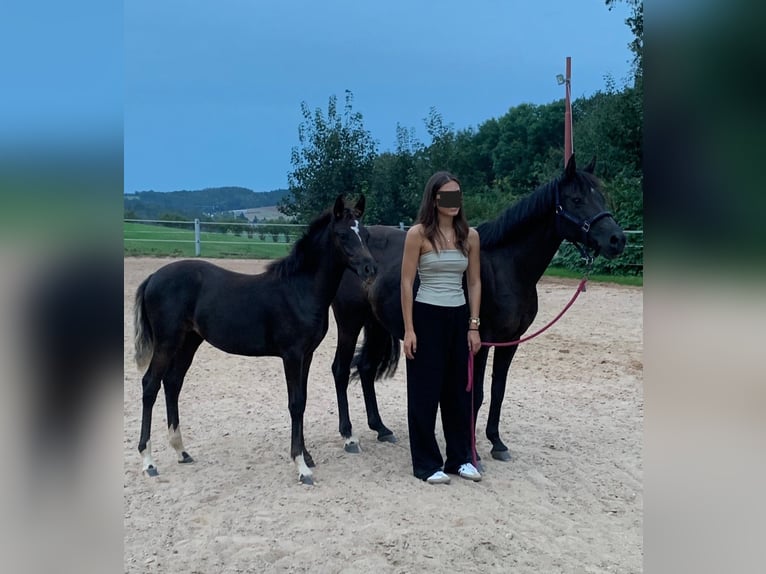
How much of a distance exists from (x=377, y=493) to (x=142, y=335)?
1.85 meters

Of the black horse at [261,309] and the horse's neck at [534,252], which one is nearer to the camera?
the black horse at [261,309]

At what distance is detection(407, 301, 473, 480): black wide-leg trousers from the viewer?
3.89 metres

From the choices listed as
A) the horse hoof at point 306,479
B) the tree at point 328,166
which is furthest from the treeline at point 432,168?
the horse hoof at point 306,479

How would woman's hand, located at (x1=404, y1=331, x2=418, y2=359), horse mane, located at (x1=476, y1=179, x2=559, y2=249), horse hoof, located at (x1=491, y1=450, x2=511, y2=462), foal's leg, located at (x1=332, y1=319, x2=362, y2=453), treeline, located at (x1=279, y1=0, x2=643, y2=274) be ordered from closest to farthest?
woman's hand, located at (x1=404, y1=331, x2=418, y2=359)
horse mane, located at (x1=476, y1=179, x2=559, y2=249)
horse hoof, located at (x1=491, y1=450, x2=511, y2=462)
foal's leg, located at (x1=332, y1=319, x2=362, y2=453)
treeline, located at (x1=279, y1=0, x2=643, y2=274)

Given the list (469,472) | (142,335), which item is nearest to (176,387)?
(142,335)

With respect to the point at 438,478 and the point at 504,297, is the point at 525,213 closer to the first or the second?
the point at 504,297

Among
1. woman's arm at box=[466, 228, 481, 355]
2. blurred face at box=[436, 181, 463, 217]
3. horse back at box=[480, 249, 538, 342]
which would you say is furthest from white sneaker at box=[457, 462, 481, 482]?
blurred face at box=[436, 181, 463, 217]

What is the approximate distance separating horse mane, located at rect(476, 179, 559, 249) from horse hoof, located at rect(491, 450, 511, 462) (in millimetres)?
1441

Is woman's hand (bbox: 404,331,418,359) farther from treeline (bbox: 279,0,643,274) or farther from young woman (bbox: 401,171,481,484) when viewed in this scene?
treeline (bbox: 279,0,643,274)

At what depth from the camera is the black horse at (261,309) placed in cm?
401

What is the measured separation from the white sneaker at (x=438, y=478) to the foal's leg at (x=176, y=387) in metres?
1.65

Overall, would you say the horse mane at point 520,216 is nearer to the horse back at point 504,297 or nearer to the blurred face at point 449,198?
the horse back at point 504,297
